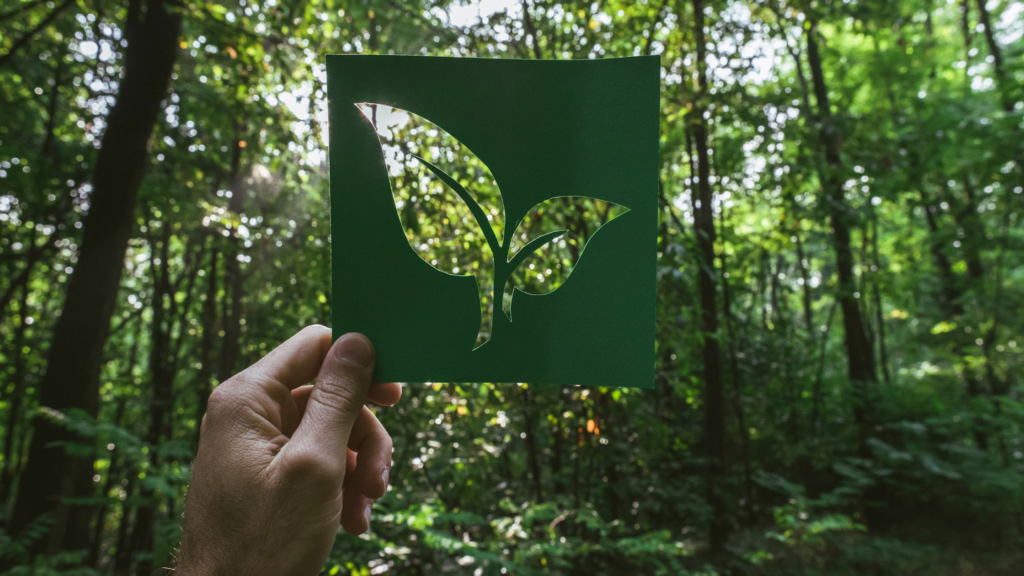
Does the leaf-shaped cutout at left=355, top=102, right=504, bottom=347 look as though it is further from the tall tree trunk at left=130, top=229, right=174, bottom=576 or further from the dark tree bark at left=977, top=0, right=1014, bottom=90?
the dark tree bark at left=977, top=0, right=1014, bottom=90

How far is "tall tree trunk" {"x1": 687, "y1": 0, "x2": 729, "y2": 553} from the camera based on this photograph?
3.65 meters

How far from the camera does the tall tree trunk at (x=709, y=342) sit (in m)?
3.65

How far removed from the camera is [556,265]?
95.4 inches

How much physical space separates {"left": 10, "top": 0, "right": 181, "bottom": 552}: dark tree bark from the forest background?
16 millimetres

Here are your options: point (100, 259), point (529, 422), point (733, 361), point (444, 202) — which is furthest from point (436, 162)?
point (733, 361)

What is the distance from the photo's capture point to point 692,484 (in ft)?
15.6

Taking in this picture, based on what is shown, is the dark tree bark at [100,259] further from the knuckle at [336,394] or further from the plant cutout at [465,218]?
the knuckle at [336,394]

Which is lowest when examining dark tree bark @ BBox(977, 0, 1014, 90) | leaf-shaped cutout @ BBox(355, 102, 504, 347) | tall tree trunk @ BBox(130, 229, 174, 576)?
tall tree trunk @ BBox(130, 229, 174, 576)

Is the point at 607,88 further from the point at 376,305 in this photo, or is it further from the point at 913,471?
the point at 913,471

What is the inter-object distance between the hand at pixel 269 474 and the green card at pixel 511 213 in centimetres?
10

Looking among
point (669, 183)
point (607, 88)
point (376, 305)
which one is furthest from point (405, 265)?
point (669, 183)

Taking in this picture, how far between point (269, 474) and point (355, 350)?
0.92 feet

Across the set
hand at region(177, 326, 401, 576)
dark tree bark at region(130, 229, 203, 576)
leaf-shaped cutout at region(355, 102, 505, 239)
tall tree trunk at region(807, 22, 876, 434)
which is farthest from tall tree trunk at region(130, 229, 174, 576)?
tall tree trunk at region(807, 22, 876, 434)

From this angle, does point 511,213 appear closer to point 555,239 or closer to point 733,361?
point 555,239
